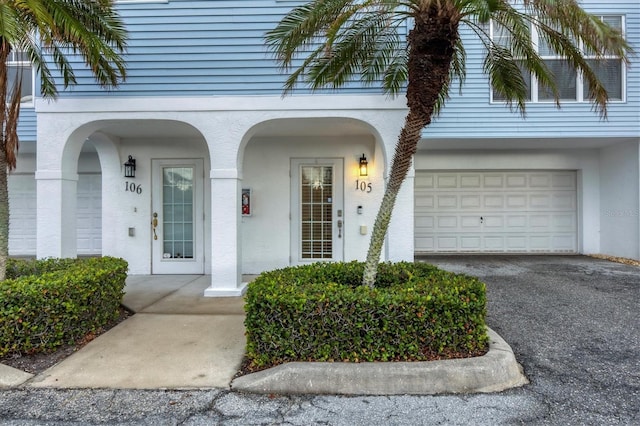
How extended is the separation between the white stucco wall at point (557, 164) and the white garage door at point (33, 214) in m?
8.08

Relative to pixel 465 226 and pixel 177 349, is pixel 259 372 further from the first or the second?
pixel 465 226

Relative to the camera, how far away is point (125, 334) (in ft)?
13.6

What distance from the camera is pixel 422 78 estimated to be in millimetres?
3453

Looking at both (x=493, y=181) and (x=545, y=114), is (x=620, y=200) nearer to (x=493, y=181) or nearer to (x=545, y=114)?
(x=493, y=181)

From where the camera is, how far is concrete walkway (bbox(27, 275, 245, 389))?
10.2 ft

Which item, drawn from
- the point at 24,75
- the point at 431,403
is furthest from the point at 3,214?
the point at 431,403

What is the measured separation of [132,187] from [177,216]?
100 centimetres

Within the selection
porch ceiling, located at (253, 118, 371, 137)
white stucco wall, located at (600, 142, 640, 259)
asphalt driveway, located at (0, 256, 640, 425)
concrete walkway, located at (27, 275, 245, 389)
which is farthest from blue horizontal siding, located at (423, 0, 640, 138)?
concrete walkway, located at (27, 275, 245, 389)

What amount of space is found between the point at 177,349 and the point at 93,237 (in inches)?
263

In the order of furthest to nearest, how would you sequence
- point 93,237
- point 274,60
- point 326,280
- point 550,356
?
point 93,237, point 274,60, point 326,280, point 550,356

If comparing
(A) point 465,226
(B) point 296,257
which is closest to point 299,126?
(B) point 296,257

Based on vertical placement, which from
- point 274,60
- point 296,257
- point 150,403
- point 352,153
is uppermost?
point 274,60

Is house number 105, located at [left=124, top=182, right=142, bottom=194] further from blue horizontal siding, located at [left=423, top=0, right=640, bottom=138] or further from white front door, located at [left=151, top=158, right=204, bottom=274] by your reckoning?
blue horizontal siding, located at [left=423, top=0, right=640, bottom=138]

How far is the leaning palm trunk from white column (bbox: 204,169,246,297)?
261cm
